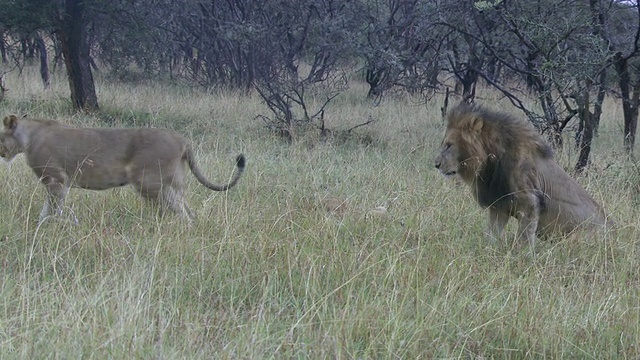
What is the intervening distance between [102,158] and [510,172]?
8.98ft

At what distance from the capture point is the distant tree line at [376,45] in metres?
7.92

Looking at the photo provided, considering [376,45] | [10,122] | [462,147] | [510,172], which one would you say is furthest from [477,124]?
[376,45]

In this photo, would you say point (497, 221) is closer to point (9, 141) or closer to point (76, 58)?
point (9, 141)

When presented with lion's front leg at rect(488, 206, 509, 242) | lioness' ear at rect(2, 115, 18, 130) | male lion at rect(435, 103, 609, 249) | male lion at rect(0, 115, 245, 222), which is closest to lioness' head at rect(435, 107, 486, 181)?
male lion at rect(435, 103, 609, 249)

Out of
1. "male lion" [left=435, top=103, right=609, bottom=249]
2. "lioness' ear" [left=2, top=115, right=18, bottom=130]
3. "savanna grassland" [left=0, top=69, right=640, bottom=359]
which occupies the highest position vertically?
"lioness' ear" [left=2, top=115, right=18, bottom=130]

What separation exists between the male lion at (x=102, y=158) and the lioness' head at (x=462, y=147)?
54.8 inches

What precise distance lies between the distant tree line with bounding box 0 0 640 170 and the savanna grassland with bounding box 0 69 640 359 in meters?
1.90

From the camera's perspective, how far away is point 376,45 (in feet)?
34.4

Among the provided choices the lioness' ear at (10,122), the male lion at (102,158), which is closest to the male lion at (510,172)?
the male lion at (102,158)

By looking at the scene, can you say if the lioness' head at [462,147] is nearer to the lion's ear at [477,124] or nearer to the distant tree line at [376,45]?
the lion's ear at [477,124]

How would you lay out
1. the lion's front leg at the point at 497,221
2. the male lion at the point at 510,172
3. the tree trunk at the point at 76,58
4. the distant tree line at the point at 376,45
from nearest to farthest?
1. the male lion at the point at 510,172
2. the lion's front leg at the point at 497,221
3. the distant tree line at the point at 376,45
4. the tree trunk at the point at 76,58

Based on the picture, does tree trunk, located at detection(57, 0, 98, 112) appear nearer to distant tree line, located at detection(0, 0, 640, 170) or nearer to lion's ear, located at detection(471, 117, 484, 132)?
distant tree line, located at detection(0, 0, 640, 170)

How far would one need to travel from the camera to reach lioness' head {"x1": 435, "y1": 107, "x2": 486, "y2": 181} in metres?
4.89

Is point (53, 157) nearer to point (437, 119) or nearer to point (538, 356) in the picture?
point (538, 356)
